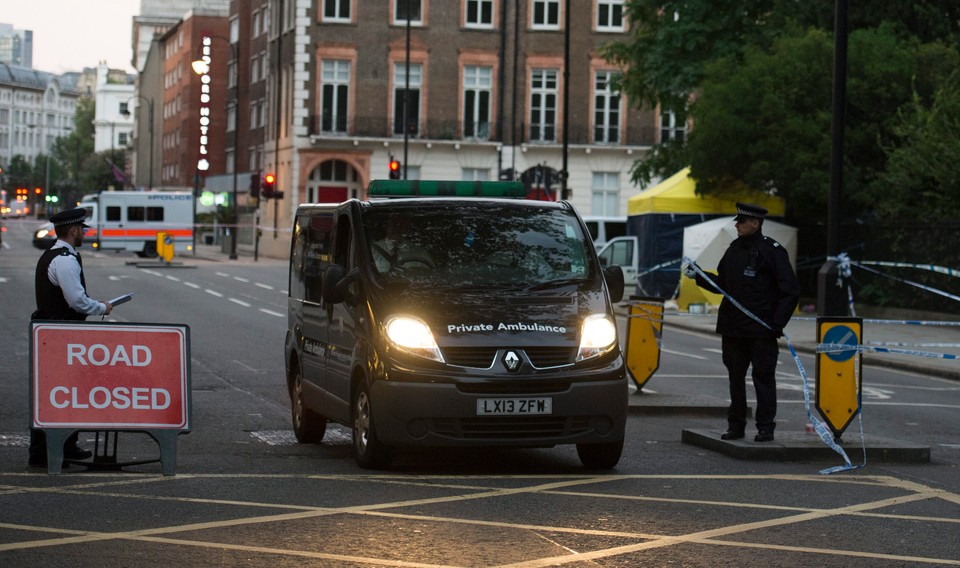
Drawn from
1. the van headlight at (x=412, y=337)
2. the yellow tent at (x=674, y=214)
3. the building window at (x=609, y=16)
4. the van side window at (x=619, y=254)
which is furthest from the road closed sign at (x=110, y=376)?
the building window at (x=609, y=16)

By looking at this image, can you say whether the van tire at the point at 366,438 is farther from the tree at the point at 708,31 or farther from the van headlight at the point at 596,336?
the tree at the point at 708,31

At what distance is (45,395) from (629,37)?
62621 millimetres

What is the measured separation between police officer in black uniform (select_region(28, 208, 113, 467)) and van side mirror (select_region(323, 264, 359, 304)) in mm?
1450

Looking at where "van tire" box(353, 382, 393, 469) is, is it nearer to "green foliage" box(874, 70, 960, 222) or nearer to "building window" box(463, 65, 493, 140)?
"green foliage" box(874, 70, 960, 222)

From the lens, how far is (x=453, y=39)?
70250mm

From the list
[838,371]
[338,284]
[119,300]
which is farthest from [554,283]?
[119,300]

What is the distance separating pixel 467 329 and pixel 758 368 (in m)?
2.58

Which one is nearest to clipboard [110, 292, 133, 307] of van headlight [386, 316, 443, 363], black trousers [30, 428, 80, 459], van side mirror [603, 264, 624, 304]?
black trousers [30, 428, 80, 459]

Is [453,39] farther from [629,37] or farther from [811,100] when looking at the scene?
[811,100]

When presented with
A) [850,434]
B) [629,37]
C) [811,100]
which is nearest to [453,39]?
[629,37]

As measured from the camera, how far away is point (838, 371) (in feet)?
39.9

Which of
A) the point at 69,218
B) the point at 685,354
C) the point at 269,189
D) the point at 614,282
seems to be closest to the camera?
the point at 69,218

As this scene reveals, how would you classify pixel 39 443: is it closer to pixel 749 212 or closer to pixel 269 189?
pixel 749 212

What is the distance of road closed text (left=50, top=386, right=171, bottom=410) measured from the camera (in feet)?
33.8
